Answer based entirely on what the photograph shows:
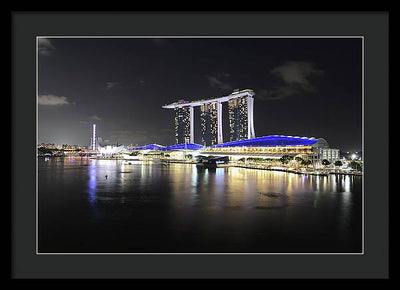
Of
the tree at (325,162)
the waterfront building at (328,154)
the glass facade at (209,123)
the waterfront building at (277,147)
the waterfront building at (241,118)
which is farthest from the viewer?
the glass facade at (209,123)

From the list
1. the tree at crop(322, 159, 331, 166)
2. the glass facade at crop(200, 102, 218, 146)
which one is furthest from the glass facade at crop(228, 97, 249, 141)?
the tree at crop(322, 159, 331, 166)

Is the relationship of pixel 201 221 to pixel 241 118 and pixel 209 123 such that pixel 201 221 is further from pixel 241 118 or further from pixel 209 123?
pixel 209 123

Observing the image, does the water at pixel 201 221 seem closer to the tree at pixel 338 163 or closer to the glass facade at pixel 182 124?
the tree at pixel 338 163

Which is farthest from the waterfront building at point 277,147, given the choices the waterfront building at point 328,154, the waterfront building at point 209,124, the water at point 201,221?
the water at point 201,221

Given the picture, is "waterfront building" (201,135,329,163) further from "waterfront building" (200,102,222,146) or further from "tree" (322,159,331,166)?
"waterfront building" (200,102,222,146)

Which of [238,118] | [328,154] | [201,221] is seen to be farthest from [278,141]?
[201,221]

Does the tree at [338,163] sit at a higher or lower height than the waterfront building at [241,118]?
lower
